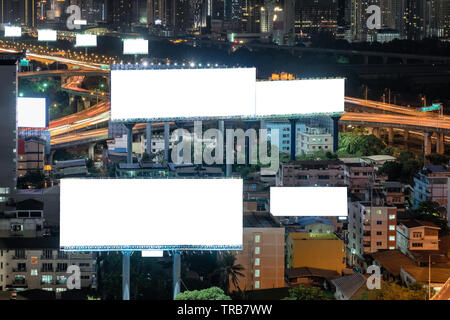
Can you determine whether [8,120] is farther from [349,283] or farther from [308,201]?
[349,283]

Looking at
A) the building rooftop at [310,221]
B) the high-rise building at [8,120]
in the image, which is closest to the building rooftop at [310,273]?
the building rooftop at [310,221]

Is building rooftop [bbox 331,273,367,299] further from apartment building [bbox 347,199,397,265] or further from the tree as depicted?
apartment building [bbox 347,199,397,265]

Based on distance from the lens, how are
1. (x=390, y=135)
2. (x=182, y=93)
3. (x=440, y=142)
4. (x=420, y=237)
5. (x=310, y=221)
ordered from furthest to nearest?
(x=390, y=135)
(x=440, y=142)
(x=182, y=93)
(x=420, y=237)
(x=310, y=221)

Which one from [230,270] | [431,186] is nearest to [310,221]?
[230,270]

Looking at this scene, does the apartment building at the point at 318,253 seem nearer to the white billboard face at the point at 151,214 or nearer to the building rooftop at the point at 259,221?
the building rooftop at the point at 259,221

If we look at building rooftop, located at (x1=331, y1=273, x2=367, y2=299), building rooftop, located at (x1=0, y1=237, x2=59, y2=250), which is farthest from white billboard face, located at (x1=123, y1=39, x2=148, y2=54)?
building rooftop, located at (x1=331, y1=273, x2=367, y2=299)
